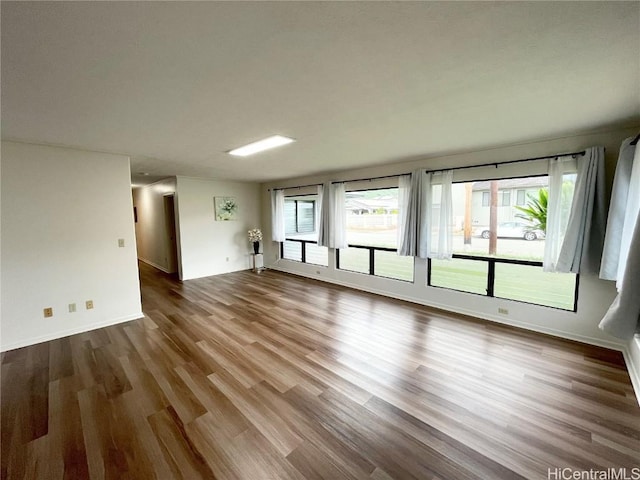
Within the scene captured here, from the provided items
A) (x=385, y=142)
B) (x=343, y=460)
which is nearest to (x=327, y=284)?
(x=385, y=142)

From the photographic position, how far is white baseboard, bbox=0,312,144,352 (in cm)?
298

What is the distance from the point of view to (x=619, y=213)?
251 cm

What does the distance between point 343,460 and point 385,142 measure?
10.2 feet

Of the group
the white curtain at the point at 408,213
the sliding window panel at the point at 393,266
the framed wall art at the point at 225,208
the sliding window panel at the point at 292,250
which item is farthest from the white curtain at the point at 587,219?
the framed wall art at the point at 225,208

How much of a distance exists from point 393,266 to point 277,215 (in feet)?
10.6

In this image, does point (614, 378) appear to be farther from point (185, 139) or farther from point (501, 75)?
point (185, 139)

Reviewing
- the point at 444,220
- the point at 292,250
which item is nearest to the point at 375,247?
the point at 444,220

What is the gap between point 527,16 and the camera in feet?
3.83

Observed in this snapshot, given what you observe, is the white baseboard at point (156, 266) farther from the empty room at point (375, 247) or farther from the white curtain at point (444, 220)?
the white curtain at point (444, 220)

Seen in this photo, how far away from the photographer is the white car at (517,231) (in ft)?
11.0

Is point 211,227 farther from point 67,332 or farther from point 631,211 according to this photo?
point 631,211

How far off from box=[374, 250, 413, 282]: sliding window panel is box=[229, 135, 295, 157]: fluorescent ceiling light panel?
2786 millimetres

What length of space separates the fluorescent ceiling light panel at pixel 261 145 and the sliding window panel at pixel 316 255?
294 cm

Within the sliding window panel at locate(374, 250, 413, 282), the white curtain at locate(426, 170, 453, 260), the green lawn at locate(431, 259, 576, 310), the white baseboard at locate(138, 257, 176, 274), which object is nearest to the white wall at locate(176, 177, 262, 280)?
the white baseboard at locate(138, 257, 176, 274)
